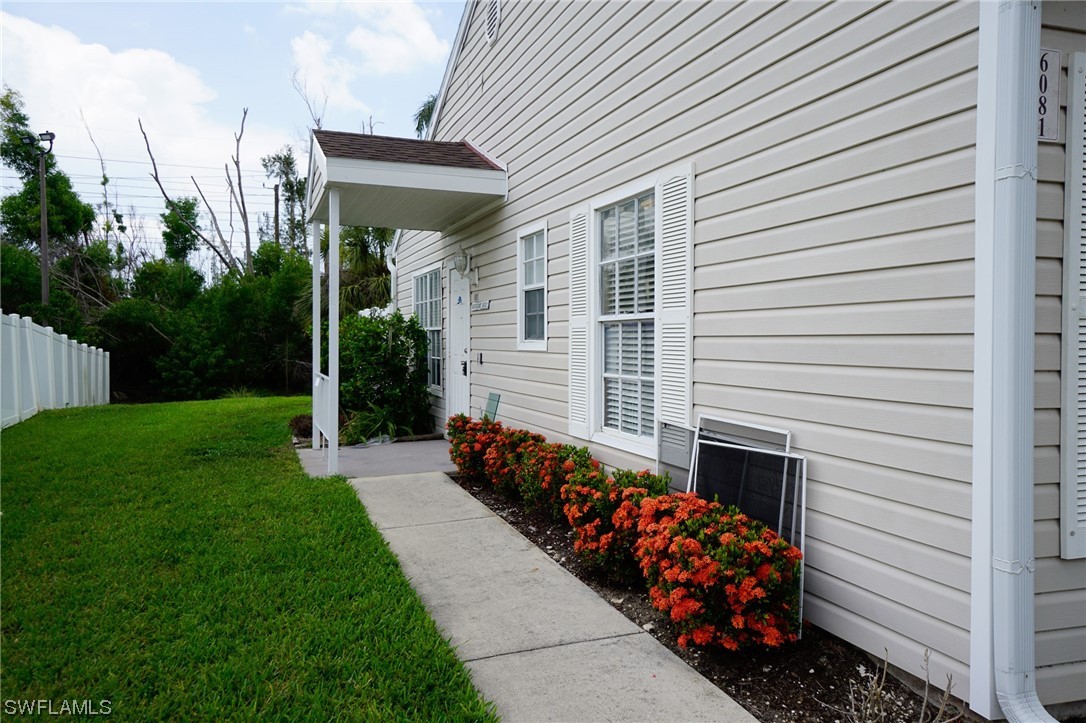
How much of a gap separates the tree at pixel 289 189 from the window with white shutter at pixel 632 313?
968 inches

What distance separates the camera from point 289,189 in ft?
89.8

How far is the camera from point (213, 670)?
8.13 ft

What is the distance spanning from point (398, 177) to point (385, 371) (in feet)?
9.54

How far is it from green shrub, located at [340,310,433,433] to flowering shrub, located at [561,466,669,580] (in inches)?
192

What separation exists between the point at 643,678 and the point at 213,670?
1611 mm

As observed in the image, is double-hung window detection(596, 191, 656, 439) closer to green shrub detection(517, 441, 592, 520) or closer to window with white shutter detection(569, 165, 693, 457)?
window with white shutter detection(569, 165, 693, 457)

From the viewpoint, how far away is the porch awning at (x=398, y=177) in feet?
19.9

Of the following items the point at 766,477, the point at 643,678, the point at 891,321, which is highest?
the point at 891,321

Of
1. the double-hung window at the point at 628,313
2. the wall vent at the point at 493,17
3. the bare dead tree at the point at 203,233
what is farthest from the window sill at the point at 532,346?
the bare dead tree at the point at 203,233

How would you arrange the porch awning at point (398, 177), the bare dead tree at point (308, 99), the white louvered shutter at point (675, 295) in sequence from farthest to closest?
1. the bare dead tree at point (308, 99)
2. the porch awning at point (398, 177)
3. the white louvered shutter at point (675, 295)

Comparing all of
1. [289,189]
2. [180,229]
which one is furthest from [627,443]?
[289,189]

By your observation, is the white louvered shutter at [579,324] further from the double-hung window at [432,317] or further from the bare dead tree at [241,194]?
the bare dead tree at [241,194]

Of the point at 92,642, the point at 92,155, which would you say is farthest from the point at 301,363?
the point at 92,642

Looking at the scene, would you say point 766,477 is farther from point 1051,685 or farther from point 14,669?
point 14,669
